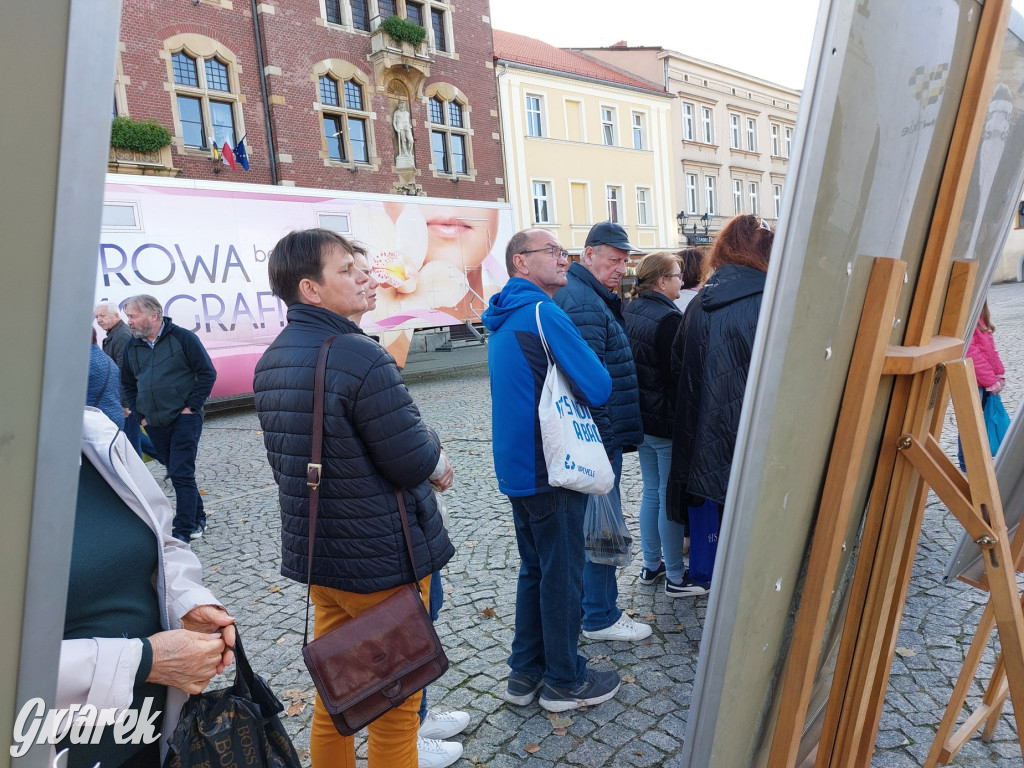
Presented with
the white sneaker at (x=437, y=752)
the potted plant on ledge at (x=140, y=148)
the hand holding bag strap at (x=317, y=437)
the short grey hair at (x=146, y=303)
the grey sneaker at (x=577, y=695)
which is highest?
the potted plant on ledge at (x=140, y=148)

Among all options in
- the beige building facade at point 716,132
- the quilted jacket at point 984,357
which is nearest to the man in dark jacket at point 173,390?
the quilted jacket at point 984,357

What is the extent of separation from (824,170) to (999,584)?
3.23ft

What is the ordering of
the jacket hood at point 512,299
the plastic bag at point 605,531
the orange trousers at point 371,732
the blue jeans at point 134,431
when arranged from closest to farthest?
the orange trousers at point 371,732 → the jacket hood at point 512,299 → the plastic bag at point 605,531 → the blue jeans at point 134,431

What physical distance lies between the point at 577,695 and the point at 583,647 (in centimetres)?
48

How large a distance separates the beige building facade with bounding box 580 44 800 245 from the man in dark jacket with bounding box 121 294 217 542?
26445 mm

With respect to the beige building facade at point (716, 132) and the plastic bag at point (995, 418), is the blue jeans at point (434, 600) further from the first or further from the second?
the beige building facade at point (716, 132)

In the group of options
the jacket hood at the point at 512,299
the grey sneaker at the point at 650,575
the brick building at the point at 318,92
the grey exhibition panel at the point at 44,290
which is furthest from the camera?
the brick building at the point at 318,92

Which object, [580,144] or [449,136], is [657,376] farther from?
[580,144]

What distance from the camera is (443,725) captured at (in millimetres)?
2654

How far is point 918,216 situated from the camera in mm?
1241

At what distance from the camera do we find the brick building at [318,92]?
642 inches

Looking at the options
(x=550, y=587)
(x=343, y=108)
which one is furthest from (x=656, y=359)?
(x=343, y=108)

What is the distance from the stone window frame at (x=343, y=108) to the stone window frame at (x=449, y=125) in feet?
6.48

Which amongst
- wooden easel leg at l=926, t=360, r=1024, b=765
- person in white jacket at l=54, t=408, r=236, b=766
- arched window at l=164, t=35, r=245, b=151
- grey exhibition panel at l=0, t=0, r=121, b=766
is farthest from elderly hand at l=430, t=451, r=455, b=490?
arched window at l=164, t=35, r=245, b=151
